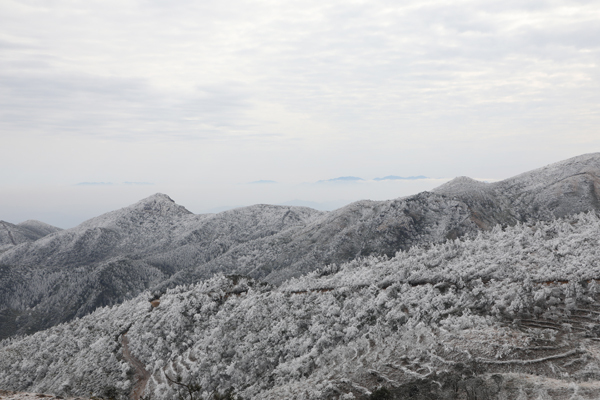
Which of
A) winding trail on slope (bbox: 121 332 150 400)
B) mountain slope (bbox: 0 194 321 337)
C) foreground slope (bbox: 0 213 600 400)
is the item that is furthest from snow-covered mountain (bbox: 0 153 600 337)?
winding trail on slope (bbox: 121 332 150 400)

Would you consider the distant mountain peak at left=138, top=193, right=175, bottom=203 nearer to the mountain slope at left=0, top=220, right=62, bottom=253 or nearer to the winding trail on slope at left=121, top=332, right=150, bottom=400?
the mountain slope at left=0, top=220, right=62, bottom=253

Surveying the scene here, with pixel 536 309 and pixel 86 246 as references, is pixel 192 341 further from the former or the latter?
pixel 86 246

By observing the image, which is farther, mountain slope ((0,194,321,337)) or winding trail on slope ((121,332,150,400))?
mountain slope ((0,194,321,337))

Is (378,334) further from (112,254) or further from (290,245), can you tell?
(112,254)

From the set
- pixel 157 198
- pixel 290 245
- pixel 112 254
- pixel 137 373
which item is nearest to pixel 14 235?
pixel 157 198

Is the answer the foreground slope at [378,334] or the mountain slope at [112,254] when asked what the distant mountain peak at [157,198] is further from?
the foreground slope at [378,334]
